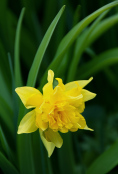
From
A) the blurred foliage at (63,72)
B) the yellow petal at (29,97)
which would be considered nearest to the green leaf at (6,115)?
the blurred foliage at (63,72)

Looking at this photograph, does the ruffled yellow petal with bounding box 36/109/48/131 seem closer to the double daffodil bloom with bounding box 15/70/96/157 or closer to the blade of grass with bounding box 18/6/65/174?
the double daffodil bloom with bounding box 15/70/96/157

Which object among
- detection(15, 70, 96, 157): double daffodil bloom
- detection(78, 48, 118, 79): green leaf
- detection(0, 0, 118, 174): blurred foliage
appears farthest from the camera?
detection(78, 48, 118, 79): green leaf

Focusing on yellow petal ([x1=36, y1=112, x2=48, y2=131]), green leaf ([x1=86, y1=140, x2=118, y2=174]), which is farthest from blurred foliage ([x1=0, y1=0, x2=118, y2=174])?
yellow petal ([x1=36, y1=112, x2=48, y2=131])

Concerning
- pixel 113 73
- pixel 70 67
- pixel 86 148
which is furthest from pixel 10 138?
pixel 113 73

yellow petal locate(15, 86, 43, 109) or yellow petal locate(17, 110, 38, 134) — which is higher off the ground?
yellow petal locate(15, 86, 43, 109)

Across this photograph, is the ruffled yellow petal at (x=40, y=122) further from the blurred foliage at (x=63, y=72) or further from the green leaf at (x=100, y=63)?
the green leaf at (x=100, y=63)

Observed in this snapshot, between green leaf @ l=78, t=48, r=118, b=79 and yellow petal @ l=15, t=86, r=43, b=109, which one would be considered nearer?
yellow petal @ l=15, t=86, r=43, b=109

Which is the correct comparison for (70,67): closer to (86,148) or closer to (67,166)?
(67,166)

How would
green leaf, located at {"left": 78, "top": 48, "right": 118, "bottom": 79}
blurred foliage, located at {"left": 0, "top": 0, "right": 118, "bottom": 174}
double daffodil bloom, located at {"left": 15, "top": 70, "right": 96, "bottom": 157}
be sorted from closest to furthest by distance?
double daffodil bloom, located at {"left": 15, "top": 70, "right": 96, "bottom": 157} < blurred foliage, located at {"left": 0, "top": 0, "right": 118, "bottom": 174} < green leaf, located at {"left": 78, "top": 48, "right": 118, "bottom": 79}
